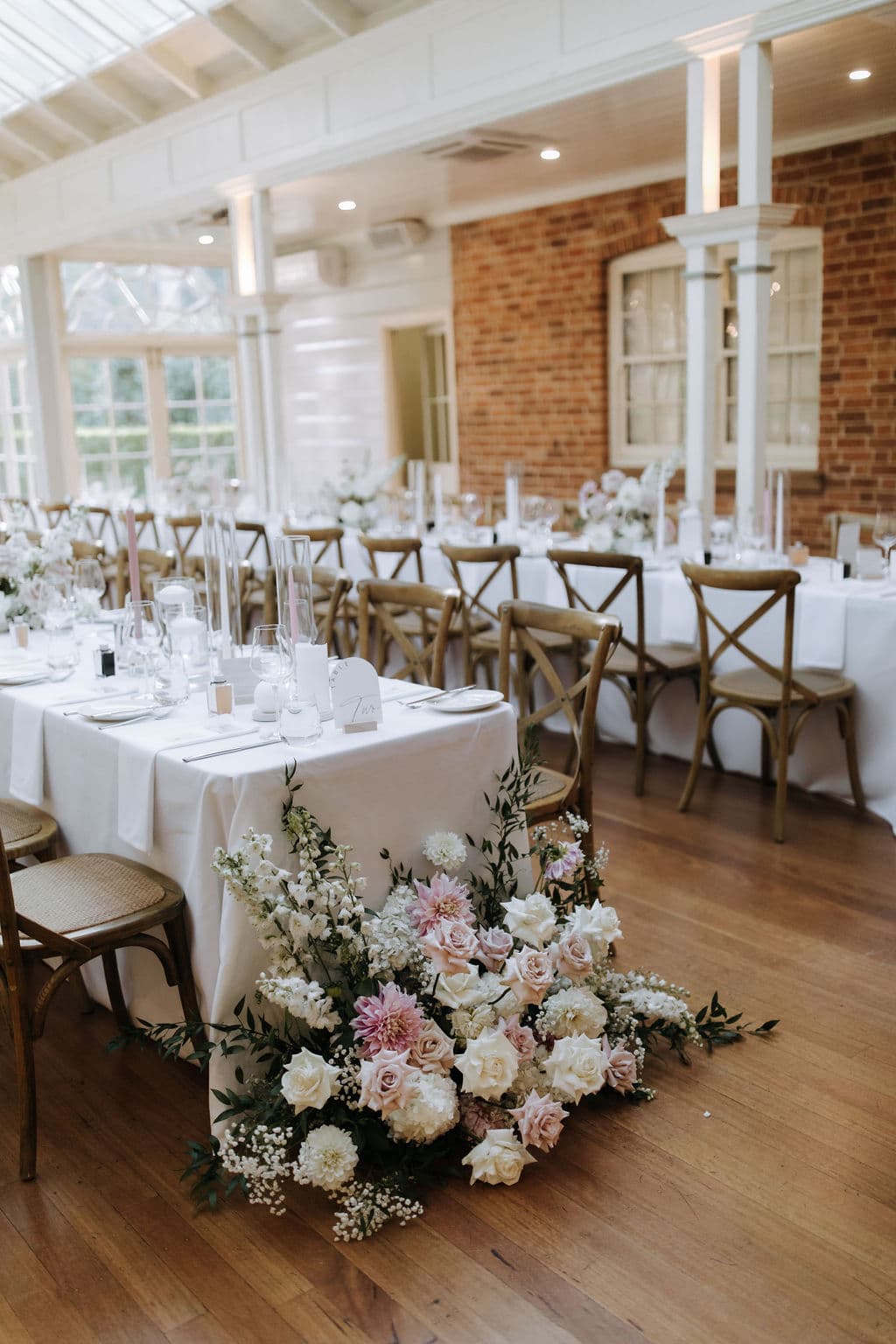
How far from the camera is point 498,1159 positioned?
237cm

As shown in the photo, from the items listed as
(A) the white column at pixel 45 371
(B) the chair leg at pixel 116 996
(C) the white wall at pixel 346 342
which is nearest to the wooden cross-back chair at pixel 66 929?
(B) the chair leg at pixel 116 996

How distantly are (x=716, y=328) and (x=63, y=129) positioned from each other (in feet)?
21.4

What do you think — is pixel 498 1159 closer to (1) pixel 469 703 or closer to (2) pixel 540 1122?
(2) pixel 540 1122

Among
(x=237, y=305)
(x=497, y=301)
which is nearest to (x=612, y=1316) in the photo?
(x=237, y=305)

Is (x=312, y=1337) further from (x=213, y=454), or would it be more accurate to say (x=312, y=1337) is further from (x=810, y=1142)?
(x=213, y=454)

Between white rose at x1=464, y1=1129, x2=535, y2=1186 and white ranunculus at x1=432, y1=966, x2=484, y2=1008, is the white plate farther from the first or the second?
white rose at x1=464, y1=1129, x2=535, y2=1186

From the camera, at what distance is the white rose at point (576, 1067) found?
2.51 meters

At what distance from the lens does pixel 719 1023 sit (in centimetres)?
289

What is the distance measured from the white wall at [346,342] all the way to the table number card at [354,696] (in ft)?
25.0

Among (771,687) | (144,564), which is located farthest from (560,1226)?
(144,564)

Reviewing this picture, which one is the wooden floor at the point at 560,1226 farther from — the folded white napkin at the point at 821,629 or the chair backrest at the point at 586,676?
the folded white napkin at the point at 821,629

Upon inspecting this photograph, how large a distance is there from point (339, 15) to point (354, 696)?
5299mm

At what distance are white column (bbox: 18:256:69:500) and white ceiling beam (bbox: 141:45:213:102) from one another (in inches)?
129

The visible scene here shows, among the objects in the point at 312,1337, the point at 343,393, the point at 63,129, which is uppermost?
the point at 63,129
